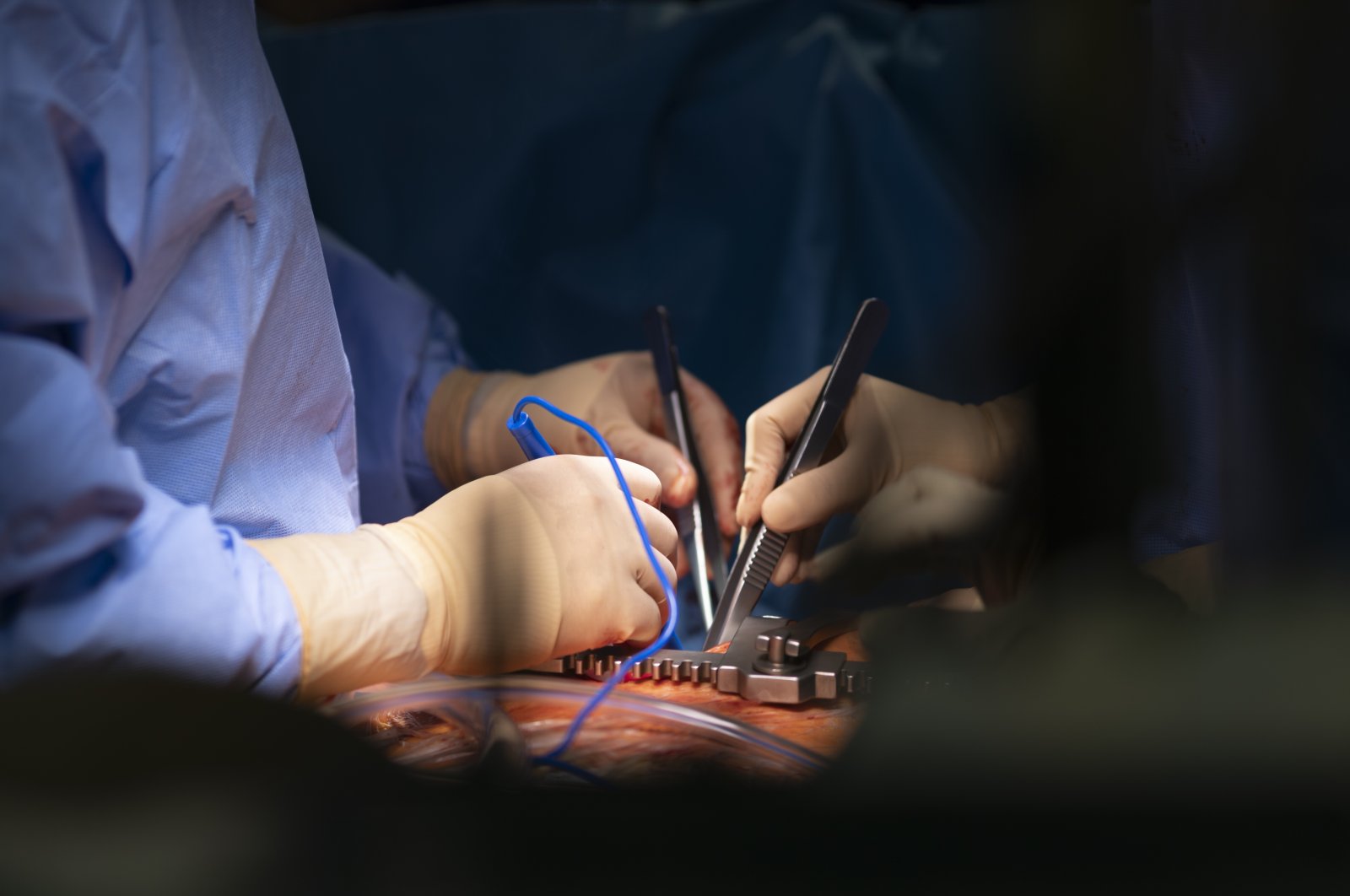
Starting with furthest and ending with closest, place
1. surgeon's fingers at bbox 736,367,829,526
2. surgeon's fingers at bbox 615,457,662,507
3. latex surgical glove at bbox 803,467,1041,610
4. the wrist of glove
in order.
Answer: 1. surgeon's fingers at bbox 736,367,829,526
2. surgeon's fingers at bbox 615,457,662,507
3. the wrist of glove
4. latex surgical glove at bbox 803,467,1041,610

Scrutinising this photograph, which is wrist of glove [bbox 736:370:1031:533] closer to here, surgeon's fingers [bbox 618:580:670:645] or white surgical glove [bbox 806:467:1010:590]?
white surgical glove [bbox 806:467:1010:590]

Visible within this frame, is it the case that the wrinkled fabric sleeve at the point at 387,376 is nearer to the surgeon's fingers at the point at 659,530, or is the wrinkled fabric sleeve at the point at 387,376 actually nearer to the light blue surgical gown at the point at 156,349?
the light blue surgical gown at the point at 156,349

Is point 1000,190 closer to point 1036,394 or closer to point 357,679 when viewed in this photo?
point 1036,394

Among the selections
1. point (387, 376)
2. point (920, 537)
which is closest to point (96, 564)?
point (920, 537)

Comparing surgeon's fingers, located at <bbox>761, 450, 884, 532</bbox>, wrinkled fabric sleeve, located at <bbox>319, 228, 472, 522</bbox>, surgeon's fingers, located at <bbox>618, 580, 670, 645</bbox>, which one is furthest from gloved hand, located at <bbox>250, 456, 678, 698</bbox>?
wrinkled fabric sleeve, located at <bbox>319, 228, 472, 522</bbox>

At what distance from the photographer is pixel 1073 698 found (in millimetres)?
545

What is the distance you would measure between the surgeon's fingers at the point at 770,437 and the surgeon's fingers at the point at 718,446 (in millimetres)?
42

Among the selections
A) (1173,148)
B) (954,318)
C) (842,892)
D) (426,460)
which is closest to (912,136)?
(954,318)

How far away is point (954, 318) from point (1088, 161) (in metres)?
0.51

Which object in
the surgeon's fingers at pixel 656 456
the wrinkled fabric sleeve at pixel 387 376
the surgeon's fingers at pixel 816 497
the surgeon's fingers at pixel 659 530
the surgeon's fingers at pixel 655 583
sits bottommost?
the surgeon's fingers at pixel 655 583

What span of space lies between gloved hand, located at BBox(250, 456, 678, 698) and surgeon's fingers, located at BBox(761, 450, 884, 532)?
14 cm

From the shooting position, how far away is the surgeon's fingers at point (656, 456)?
1258mm

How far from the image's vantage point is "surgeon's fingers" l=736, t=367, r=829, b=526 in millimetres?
1212

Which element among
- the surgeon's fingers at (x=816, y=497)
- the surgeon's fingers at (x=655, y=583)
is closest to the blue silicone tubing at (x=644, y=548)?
the surgeon's fingers at (x=655, y=583)
